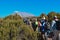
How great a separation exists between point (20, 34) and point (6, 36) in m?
0.75

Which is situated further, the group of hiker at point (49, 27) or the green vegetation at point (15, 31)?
the green vegetation at point (15, 31)

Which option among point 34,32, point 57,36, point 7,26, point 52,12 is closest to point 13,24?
point 7,26

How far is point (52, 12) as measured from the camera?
23.3 m

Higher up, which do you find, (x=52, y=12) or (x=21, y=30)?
(x=52, y=12)

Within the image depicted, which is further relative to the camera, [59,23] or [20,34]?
[20,34]

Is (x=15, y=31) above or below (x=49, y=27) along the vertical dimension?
below

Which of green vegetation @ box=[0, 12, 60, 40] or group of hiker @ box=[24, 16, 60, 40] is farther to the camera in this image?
green vegetation @ box=[0, 12, 60, 40]

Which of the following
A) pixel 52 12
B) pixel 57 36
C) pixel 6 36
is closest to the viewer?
pixel 57 36

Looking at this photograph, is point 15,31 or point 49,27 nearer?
point 49,27

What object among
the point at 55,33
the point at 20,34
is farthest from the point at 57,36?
the point at 20,34

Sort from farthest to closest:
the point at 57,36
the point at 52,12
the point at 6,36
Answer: the point at 52,12, the point at 6,36, the point at 57,36

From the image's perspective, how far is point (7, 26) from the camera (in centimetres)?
1263

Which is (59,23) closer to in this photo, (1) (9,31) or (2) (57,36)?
(2) (57,36)

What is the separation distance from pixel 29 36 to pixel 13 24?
41.5 inches
